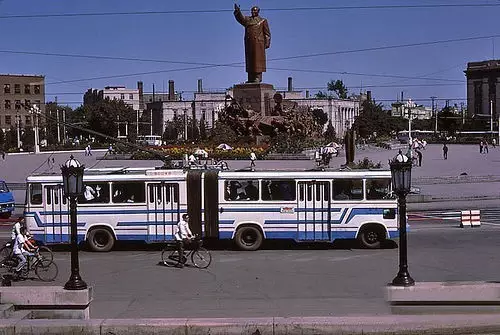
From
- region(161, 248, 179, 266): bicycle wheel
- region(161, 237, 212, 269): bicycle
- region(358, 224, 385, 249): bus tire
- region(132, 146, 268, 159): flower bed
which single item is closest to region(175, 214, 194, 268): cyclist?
region(161, 237, 212, 269): bicycle

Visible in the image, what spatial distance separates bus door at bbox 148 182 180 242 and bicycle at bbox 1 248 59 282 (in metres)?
4.90

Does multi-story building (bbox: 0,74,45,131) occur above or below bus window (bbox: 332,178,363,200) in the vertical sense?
above

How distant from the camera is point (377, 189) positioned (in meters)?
25.0

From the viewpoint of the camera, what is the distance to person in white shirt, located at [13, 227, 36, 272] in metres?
20.0

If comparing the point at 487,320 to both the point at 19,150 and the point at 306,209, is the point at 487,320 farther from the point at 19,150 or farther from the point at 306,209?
the point at 19,150

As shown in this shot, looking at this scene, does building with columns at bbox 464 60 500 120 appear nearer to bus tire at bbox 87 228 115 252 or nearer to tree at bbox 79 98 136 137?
tree at bbox 79 98 136 137

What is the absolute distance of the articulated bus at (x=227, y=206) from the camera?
25.0 meters

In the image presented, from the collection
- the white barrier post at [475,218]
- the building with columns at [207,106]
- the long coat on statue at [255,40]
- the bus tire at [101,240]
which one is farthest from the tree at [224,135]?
the building with columns at [207,106]

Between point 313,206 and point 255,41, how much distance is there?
45.3 metres

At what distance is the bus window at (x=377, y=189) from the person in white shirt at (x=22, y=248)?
10.8 metres

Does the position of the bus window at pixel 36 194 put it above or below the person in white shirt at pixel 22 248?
above

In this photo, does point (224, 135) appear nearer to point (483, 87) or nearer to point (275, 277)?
point (275, 277)

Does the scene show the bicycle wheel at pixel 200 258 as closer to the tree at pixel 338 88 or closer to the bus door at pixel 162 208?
the bus door at pixel 162 208

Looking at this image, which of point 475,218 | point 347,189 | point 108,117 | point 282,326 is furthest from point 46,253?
point 108,117
